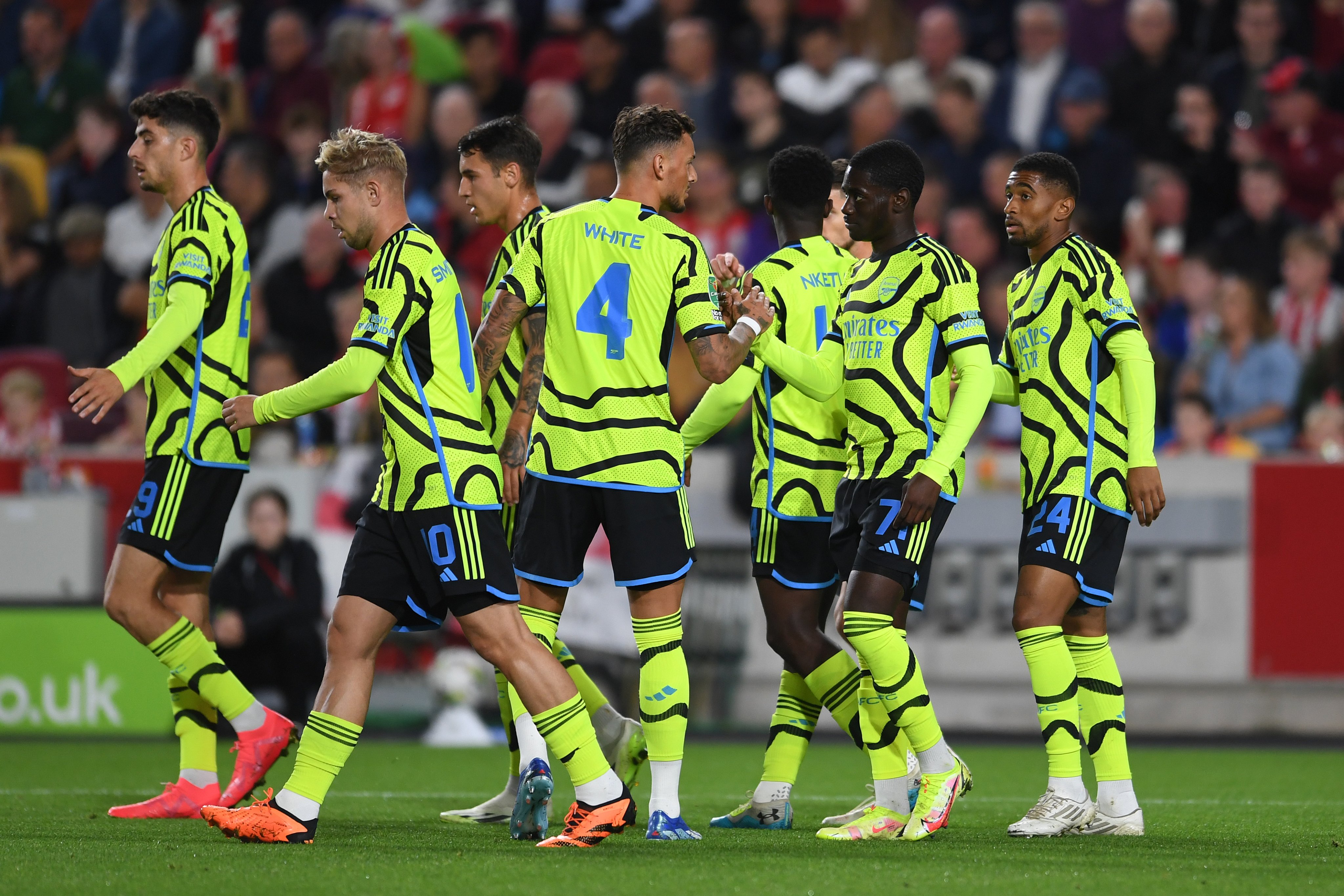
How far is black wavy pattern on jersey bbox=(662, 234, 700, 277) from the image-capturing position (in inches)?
212

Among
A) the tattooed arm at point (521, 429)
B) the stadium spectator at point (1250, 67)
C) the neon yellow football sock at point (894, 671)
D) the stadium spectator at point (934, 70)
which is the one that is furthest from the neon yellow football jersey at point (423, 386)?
the stadium spectator at point (1250, 67)

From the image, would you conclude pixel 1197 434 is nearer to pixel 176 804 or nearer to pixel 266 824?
pixel 176 804

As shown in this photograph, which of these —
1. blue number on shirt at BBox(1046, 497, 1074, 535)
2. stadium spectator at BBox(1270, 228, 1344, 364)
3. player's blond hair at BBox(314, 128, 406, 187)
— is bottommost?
blue number on shirt at BBox(1046, 497, 1074, 535)

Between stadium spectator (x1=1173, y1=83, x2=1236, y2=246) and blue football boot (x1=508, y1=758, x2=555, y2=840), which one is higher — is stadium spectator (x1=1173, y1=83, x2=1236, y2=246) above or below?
above

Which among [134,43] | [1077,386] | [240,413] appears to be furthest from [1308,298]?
[134,43]

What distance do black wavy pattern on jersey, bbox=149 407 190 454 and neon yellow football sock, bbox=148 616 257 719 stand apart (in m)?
0.64

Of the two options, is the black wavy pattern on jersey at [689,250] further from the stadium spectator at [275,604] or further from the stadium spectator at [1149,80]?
the stadium spectator at [1149,80]

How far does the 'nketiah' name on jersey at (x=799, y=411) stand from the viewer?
6016 millimetres

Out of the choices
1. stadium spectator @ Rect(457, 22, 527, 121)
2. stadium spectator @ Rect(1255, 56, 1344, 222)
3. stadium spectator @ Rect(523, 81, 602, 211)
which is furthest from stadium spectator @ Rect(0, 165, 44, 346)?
stadium spectator @ Rect(1255, 56, 1344, 222)

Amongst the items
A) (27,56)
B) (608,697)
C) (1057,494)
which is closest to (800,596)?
(1057,494)

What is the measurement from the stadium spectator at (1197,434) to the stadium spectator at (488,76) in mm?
6703

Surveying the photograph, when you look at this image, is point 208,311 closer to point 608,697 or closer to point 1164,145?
point 608,697

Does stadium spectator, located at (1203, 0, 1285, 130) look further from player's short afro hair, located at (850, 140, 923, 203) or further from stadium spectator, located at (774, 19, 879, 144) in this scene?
player's short afro hair, located at (850, 140, 923, 203)

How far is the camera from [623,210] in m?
5.41
